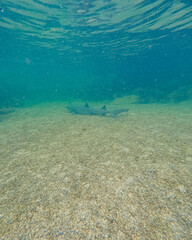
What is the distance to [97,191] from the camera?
108 inches

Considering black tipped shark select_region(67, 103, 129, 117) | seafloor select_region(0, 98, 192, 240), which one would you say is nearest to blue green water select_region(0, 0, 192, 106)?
black tipped shark select_region(67, 103, 129, 117)

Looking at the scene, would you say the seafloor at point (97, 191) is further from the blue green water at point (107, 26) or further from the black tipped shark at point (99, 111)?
the blue green water at point (107, 26)

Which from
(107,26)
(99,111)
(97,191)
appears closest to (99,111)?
(99,111)

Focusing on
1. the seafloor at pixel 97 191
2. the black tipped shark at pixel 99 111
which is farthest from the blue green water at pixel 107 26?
the seafloor at pixel 97 191

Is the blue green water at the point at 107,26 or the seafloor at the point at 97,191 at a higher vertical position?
the blue green water at the point at 107,26

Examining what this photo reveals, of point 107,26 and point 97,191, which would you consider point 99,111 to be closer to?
point 97,191

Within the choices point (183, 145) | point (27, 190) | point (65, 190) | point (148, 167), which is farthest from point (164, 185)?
point (27, 190)

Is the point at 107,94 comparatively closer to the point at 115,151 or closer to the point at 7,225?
the point at 115,151

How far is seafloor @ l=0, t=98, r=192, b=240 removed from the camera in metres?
1.98

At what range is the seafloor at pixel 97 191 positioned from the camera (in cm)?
198

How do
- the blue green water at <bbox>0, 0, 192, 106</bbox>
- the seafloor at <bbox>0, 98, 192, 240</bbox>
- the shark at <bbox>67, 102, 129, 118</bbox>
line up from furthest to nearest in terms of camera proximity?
the blue green water at <bbox>0, 0, 192, 106</bbox> < the shark at <bbox>67, 102, 129, 118</bbox> < the seafloor at <bbox>0, 98, 192, 240</bbox>

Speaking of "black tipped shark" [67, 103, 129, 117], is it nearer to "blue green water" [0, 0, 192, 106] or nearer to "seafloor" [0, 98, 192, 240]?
"seafloor" [0, 98, 192, 240]

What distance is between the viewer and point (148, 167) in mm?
3510

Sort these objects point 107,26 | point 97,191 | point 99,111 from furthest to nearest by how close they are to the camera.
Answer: point 107,26
point 99,111
point 97,191
